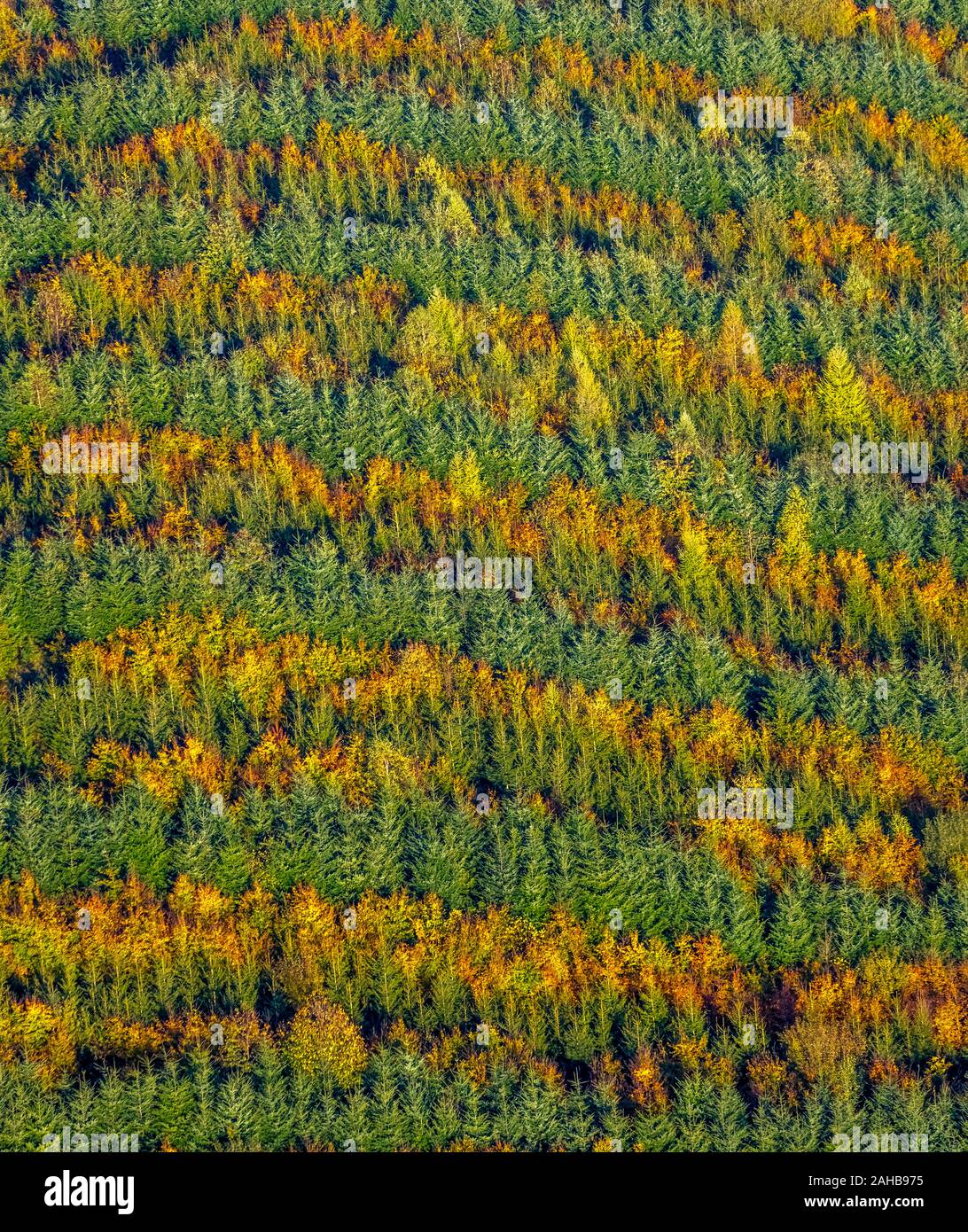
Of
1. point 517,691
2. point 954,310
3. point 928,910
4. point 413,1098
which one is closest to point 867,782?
point 928,910

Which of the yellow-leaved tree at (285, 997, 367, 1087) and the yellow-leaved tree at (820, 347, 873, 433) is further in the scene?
the yellow-leaved tree at (820, 347, 873, 433)

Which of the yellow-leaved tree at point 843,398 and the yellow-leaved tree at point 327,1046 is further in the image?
the yellow-leaved tree at point 843,398

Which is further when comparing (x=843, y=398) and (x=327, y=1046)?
(x=843, y=398)

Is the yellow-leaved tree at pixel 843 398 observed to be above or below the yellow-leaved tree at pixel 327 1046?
above

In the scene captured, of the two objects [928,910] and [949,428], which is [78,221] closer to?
[949,428]

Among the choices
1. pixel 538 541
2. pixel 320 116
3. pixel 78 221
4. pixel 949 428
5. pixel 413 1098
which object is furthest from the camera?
pixel 320 116

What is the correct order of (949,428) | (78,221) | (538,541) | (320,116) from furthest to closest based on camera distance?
1. (320,116)
2. (78,221)
3. (949,428)
4. (538,541)

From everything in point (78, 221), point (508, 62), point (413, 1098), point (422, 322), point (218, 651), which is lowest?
point (413, 1098)

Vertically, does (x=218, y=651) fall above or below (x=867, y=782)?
above

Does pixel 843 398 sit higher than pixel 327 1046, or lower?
higher

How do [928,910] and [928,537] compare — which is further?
[928,537]

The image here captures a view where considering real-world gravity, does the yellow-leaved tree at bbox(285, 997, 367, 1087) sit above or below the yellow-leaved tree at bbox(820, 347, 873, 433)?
below
